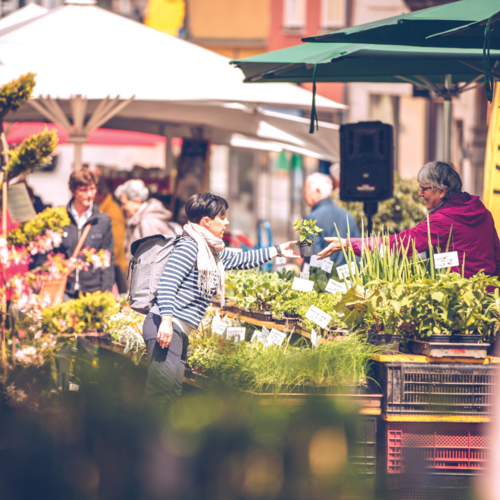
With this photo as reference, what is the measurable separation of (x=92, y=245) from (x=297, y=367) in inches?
Result: 108

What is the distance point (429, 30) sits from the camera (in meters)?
4.24

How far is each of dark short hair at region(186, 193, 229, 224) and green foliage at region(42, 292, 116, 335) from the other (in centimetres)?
142

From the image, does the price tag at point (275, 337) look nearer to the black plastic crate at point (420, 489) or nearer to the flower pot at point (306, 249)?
the flower pot at point (306, 249)

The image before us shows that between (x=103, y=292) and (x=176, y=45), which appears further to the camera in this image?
(x=176, y=45)

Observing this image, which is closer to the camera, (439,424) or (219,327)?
(439,424)

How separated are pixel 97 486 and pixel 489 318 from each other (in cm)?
250

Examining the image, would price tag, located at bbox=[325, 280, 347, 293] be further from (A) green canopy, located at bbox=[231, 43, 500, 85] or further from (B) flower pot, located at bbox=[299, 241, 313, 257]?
(A) green canopy, located at bbox=[231, 43, 500, 85]

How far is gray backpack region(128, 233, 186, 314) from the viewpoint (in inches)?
162

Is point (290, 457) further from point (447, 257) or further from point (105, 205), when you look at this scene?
point (105, 205)

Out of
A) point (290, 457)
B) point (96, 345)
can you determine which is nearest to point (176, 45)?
point (96, 345)

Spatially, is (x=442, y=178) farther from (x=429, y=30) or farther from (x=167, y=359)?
(x=167, y=359)

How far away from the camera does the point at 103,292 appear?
586 centimetres

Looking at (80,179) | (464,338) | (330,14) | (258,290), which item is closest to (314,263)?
(258,290)

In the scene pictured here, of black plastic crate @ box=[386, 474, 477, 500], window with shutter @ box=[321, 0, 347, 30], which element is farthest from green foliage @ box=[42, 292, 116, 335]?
window with shutter @ box=[321, 0, 347, 30]
